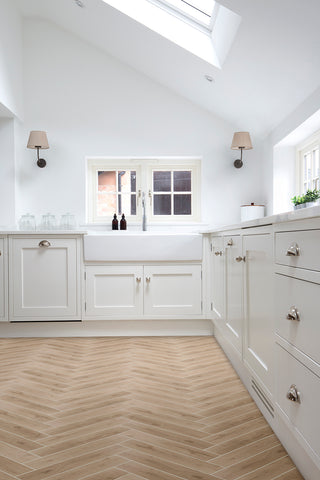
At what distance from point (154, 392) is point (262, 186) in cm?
242

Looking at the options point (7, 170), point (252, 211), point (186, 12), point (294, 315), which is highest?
point (186, 12)

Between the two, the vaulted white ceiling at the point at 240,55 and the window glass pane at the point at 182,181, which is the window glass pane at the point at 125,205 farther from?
the vaulted white ceiling at the point at 240,55

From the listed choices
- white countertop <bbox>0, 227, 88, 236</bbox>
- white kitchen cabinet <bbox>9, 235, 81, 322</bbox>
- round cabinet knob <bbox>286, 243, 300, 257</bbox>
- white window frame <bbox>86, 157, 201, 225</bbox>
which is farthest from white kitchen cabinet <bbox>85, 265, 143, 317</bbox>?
round cabinet knob <bbox>286, 243, 300, 257</bbox>

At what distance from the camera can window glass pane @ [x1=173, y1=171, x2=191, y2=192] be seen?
4246 millimetres

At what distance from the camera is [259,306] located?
1.84 m

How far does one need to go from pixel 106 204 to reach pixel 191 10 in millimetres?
1857

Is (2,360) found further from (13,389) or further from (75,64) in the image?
(75,64)

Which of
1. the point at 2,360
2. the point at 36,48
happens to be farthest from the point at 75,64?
the point at 2,360

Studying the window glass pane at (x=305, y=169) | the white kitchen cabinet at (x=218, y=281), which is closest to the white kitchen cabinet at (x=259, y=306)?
the white kitchen cabinet at (x=218, y=281)

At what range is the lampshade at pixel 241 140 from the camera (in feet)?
12.4

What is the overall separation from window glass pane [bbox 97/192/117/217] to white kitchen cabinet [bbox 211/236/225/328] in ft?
4.16

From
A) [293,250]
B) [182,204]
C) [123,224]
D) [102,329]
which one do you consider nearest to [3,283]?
[102,329]

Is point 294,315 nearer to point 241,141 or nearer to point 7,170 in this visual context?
point 241,141

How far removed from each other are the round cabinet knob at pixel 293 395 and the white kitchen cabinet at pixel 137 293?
211 centimetres
